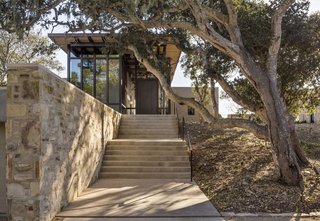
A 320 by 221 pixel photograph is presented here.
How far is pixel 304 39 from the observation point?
10.4 metres

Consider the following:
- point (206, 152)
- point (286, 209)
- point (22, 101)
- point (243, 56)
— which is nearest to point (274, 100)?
point (243, 56)

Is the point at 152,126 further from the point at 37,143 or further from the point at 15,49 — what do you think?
the point at 15,49

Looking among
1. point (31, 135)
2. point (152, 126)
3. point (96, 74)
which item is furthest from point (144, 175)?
point (96, 74)

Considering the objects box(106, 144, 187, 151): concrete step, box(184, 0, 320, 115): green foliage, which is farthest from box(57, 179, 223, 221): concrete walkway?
box(184, 0, 320, 115): green foliage

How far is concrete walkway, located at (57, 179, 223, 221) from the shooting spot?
20.2 feet

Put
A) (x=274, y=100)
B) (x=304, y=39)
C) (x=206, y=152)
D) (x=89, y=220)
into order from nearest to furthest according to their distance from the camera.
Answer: (x=89, y=220), (x=274, y=100), (x=304, y=39), (x=206, y=152)

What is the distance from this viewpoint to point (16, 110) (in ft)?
18.0

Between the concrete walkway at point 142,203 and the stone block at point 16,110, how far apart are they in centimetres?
187

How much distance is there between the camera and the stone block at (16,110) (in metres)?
5.46

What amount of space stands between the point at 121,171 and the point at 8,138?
5498mm

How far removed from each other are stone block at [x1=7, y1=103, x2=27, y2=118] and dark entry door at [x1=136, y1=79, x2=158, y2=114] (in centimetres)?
1671

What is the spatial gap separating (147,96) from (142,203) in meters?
15.6

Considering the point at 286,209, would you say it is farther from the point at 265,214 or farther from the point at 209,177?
the point at 209,177

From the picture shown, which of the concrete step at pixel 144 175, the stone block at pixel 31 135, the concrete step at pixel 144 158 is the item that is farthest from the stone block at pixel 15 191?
the concrete step at pixel 144 158
